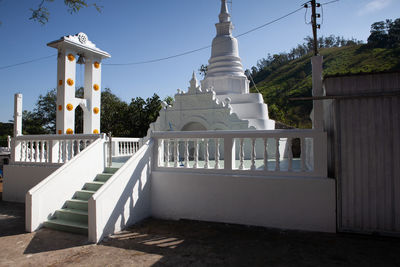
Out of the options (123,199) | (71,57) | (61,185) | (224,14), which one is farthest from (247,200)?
(224,14)

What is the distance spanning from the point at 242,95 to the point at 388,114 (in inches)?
315

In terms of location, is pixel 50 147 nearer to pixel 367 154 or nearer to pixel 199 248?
pixel 199 248

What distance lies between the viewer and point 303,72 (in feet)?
197

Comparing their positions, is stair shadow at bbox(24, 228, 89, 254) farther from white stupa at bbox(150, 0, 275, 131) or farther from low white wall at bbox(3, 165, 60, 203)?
white stupa at bbox(150, 0, 275, 131)

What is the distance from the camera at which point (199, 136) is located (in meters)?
6.37

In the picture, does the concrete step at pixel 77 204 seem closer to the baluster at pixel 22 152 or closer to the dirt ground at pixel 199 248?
the dirt ground at pixel 199 248

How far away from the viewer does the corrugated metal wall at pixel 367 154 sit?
16.2ft

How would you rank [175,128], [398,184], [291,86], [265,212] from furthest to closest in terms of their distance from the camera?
[291,86], [175,128], [265,212], [398,184]

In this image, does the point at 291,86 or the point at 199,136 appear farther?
the point at 291,86

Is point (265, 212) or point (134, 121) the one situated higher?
point (134, 121)

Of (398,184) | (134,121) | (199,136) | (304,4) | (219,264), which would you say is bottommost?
(219,264)

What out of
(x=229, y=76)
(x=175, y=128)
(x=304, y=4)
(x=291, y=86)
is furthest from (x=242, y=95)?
(x=291, y=86)

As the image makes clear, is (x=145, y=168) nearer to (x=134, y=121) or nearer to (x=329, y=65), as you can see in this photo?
(x=134, y=121)

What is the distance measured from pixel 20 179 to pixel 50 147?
5.35ft
